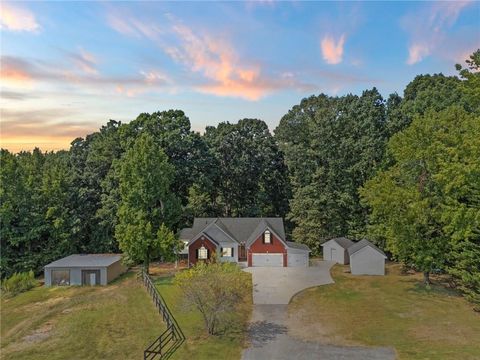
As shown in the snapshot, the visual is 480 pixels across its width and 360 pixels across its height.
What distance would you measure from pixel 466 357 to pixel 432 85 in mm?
47715

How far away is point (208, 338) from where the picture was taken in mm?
25609

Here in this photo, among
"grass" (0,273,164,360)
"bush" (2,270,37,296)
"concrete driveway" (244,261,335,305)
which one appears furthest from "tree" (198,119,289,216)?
"bush" (2,270,37,296)

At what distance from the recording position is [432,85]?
6069 cm

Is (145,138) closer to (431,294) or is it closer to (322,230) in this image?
(322,230)

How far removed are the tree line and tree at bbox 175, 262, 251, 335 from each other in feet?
50.9

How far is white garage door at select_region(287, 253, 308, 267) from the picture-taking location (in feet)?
156

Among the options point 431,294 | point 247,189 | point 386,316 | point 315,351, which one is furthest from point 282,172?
point 315,351

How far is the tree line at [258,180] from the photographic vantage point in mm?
37188

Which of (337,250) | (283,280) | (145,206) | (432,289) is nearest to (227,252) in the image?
(283,280)

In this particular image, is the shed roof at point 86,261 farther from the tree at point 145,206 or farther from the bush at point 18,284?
the tree at point 145,206

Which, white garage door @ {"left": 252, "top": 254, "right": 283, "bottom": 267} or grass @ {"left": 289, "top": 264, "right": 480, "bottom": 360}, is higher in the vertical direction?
white garage door @ {"left": 252, "top": 254, "right": 283, "bottom": 267}

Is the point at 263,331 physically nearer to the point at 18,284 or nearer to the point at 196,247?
the point at 196,247

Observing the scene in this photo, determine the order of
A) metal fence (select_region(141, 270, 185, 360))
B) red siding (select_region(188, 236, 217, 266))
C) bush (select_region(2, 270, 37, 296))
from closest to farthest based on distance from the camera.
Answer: metal fence (select_region(141, 270, 185, 360)) → bush (select_region(2, 270, 37, 296)) → red siding (select_region(188, 236, 217, 266))

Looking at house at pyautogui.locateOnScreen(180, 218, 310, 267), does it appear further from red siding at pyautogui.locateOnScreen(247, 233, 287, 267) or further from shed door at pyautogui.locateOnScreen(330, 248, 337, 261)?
shed door at pyautogui.locateOnScreen(330, 248, 337, 261)
